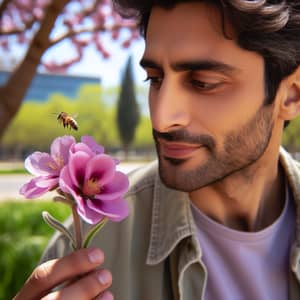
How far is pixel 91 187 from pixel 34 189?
11cm

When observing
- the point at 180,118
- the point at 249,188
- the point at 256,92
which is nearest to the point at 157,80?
the point at 180,118

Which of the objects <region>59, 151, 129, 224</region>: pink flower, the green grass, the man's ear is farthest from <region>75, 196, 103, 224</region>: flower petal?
the green grass

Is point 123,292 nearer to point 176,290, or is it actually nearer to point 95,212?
point 176,290

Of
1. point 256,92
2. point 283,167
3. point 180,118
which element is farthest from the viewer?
point 283,167

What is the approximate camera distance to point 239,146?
1385 millimetres

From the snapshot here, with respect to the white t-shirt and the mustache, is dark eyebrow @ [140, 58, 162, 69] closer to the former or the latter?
the mustache

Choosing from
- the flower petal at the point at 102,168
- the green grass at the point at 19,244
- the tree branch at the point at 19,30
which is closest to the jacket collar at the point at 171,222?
the flower petal at the point at 102,168

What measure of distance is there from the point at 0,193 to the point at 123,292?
16.0 metres

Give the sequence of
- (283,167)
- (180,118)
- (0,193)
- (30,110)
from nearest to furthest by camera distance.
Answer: (180,118) < (283,167) < (0,193) < (30,110)

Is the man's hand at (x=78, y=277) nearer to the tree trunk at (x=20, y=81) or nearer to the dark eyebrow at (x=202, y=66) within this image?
the dark eyebrow at (x=202, y=66)

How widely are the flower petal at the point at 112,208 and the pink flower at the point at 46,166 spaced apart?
0.09 metres

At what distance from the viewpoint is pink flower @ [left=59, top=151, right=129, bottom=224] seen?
3.01 ft

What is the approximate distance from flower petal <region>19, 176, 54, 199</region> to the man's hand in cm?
15

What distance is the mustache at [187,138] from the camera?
4.29 feet
